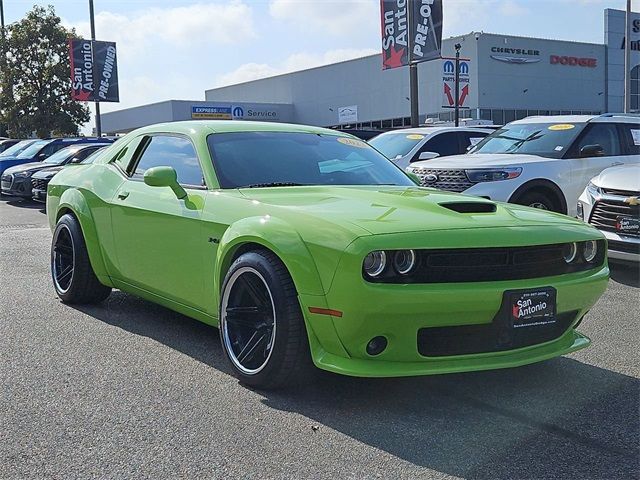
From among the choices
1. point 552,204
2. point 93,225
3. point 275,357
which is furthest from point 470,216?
point 552,204

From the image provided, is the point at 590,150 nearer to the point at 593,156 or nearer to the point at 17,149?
the point at 593,156

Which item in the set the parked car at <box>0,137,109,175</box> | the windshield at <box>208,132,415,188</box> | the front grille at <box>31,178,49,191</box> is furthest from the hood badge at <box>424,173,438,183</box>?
the parked car at <box>0,137,109,175</box>

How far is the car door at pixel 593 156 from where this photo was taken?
30.0 ft

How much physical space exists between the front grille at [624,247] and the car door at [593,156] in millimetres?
2241

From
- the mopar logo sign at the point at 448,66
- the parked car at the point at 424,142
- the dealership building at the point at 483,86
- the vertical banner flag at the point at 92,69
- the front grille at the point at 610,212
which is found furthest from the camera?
the dealership building at the point at 483,86

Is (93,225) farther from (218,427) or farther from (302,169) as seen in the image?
(218,427)

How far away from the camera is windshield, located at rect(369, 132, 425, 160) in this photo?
12.0 metres

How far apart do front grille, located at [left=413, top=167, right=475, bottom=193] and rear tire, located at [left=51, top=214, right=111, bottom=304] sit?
4.50 meters

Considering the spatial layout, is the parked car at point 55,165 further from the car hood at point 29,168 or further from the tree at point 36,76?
the tree at point 36,76

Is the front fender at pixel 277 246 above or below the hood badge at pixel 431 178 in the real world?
below

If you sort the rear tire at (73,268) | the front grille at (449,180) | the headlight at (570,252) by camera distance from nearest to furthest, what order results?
1. the headlight at (570,252)
2. the rear tire at (73,268)
3. the front grille at (449,180)

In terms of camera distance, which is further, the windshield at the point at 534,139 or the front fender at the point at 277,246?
the windshield at the point at 534,139

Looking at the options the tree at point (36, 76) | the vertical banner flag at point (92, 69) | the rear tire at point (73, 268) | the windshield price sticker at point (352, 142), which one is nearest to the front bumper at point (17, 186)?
the rear tire at point (73, 268)

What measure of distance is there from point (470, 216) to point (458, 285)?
1.65 feet
